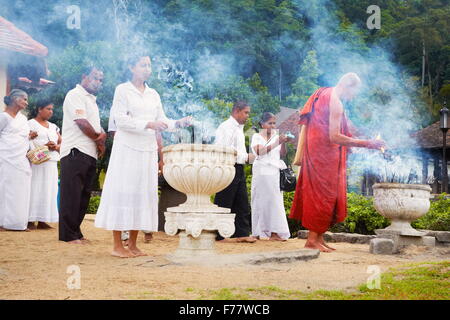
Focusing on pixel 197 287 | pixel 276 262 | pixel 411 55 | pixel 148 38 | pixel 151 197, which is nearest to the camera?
pixel 197 287

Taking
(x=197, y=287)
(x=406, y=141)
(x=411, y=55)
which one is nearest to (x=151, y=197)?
(x=197, y=287)

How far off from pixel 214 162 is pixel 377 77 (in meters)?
28.6

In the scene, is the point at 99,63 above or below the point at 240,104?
above

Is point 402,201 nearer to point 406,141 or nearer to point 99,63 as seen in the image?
point 99,63

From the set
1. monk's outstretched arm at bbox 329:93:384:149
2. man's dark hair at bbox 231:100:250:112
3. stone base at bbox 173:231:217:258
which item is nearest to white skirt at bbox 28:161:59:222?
man's dark hair at bbox 231:100:250:112

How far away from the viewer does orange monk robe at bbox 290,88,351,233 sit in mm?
5801

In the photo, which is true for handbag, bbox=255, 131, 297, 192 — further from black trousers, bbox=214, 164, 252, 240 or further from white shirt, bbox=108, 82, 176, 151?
white shirt, bbox=108, 82, 176, 151

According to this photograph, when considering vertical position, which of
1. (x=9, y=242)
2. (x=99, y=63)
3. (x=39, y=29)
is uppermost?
(x=39, y=29)

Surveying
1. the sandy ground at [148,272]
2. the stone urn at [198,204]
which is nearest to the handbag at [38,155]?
the sandy ground at [148,272]

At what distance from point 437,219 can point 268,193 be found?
271 centimetres

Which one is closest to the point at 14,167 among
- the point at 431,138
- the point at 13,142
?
the point at 13,142

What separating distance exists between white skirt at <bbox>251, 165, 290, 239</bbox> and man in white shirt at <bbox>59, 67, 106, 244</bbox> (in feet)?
7.39

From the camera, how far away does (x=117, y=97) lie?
16.8 feet

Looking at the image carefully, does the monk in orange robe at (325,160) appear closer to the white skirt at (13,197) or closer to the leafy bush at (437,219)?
the leafy bush at (437,219)
